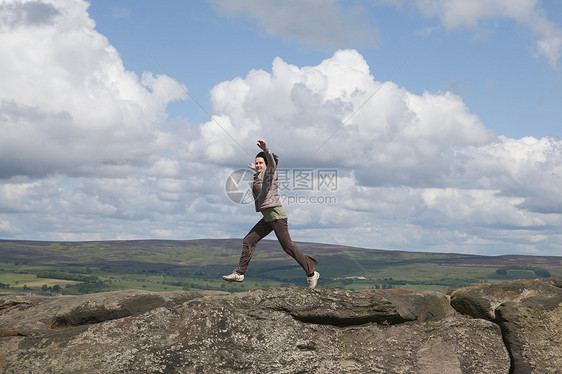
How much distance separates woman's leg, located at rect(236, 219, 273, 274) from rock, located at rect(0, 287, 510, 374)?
90 cm

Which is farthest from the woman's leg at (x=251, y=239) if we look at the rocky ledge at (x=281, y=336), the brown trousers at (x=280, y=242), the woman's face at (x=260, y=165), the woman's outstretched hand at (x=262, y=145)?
the woman's outstretched hand at (x=262, y=145)

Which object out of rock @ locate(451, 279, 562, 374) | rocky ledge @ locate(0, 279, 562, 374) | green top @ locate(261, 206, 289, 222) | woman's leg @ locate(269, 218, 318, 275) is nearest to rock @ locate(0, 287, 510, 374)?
rocky ledge @ locate(0, 279, 562, 374)

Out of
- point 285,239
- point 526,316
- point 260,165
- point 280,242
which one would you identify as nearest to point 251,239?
point 280,242

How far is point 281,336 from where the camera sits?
556 inches

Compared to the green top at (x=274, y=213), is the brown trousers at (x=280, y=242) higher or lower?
lower

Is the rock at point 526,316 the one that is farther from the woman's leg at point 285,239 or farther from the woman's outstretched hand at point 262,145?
the woman's outstretched hand at point 262,145

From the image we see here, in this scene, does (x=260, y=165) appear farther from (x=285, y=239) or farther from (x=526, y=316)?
(x=526, y=316)

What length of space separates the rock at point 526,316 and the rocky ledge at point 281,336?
0.04m

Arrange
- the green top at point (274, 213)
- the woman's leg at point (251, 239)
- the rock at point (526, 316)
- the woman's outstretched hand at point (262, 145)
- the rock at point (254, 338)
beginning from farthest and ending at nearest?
1. the woman's leg at point (251, 239)
2. the green top at point (274, 213)
3. the rock at point (526, 316)
4. the woman's outstretched hand at point (262, 145)
5. the rock at point (254, 338)

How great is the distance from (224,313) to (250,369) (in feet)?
5.69

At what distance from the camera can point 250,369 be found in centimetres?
1330

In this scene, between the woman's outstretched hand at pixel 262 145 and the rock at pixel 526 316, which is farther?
Answer: the rock at pixel 526 316

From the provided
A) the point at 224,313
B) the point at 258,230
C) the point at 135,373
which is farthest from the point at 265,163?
the point at 135,373

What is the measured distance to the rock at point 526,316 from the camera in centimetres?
1489
